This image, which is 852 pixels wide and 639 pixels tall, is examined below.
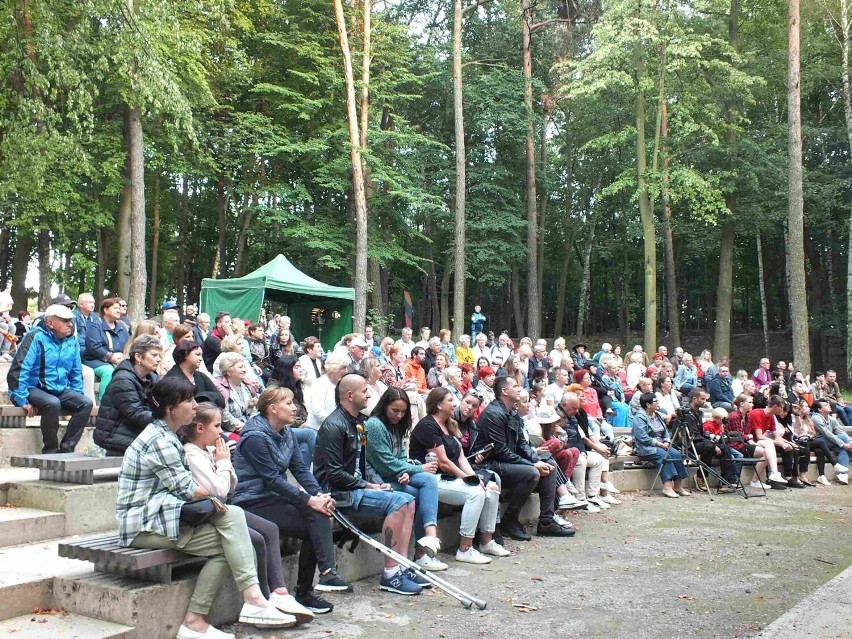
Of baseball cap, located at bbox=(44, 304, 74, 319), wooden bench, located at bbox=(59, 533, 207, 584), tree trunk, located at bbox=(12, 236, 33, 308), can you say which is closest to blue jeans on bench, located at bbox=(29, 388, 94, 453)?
baseball cap, located at bbox=(44, 304, 74, 319)

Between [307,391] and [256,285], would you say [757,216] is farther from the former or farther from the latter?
[307,391]

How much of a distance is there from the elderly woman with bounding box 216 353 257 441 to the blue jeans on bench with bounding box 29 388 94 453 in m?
1.05

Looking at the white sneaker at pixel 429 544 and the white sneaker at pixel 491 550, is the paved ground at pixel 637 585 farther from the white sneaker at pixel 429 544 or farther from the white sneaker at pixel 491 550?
the white sneaker at pixel 429 544

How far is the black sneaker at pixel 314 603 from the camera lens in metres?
4.64

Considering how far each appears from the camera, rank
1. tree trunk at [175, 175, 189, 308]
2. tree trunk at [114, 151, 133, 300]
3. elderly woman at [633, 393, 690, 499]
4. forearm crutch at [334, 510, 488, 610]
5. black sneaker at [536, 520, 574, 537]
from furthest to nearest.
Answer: tree trunk at [175, 175, 189, 308], tree trunk at [114, 151, 133, 300], elderly woman at [633, 393, 690, 499], black sneaker at [536, 520, 574, 537], forearm crutch at [334, 510, 488, 610]

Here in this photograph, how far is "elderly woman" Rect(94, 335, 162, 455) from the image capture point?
5.28 meters

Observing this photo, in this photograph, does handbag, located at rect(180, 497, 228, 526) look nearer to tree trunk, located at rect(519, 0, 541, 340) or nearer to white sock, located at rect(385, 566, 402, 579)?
white sock, located at rect(385, 566, 402, 579)

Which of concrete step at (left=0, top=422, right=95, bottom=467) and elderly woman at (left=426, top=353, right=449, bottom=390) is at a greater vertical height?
elderly woman at (left=426, top=353, right=449, bottom=390)

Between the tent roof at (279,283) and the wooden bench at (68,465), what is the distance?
10.8m

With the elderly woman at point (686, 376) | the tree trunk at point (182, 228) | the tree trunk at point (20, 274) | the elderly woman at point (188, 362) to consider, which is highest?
the tree trunk at point (182, 228)

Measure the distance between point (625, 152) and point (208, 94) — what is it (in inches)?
755

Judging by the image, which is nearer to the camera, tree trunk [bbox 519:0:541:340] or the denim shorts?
the denim shorts

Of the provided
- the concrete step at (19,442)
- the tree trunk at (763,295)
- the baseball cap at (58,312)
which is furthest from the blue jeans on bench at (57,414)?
the tree trunk at (763,295)

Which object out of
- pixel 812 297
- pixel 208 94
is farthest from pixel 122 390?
pixel 812 297
